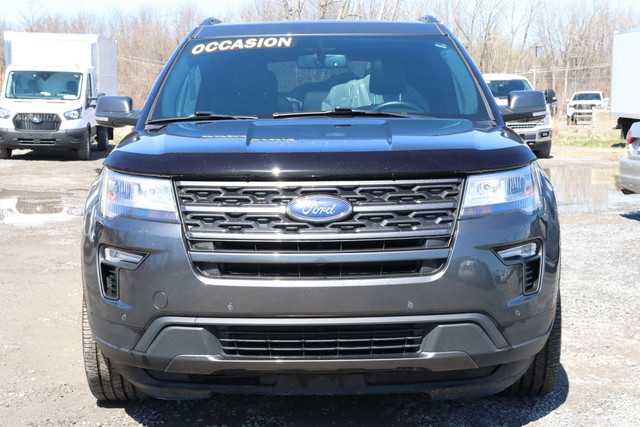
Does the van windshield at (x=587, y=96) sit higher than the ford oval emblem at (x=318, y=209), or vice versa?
the ford oval emblem at (x=318, y=209)

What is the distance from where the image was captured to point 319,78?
444 centimetres

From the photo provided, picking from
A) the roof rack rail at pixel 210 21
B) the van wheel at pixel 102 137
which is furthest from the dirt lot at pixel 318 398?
the van wheel at pixel 102 137

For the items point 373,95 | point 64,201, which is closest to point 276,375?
point 373,95

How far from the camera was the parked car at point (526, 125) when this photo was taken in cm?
1848

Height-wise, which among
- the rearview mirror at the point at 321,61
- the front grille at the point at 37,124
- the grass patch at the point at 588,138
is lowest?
the grass patch at the point at 588,138

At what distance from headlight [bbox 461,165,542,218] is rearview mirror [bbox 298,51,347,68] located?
1.55 meters

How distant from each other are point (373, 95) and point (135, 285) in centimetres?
185

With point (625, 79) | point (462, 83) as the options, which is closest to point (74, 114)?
point (625, 79)

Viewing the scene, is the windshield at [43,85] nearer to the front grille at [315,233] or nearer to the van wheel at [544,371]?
the van wheel at [544,371]

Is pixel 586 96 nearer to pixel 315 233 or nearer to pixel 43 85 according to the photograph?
pixel 43 85

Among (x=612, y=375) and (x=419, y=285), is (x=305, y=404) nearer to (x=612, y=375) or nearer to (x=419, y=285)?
(x=419, y=285)

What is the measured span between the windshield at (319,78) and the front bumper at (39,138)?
14.3 m

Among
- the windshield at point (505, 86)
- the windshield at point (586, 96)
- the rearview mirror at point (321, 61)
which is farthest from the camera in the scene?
the windshield at point (586, 96)

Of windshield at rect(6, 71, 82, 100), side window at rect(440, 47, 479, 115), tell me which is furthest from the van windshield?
side window at rect(440, 47, 479, 115)
